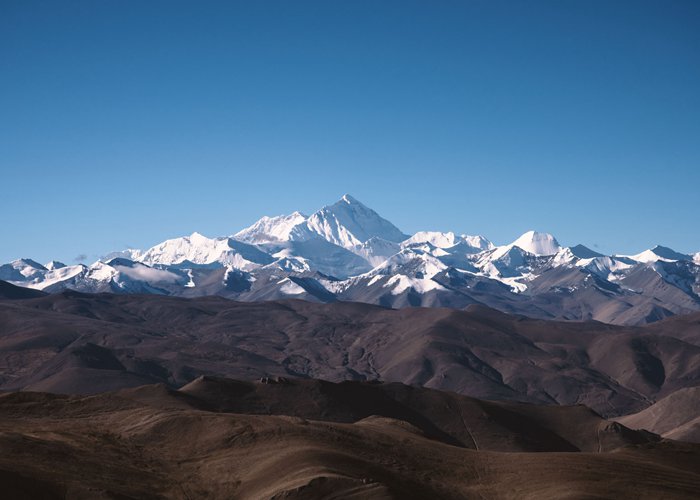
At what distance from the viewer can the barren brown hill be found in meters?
76.1

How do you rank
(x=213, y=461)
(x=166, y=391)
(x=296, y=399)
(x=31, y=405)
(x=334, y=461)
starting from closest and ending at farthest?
(x=334, y=461), (x=213, y=461), (x=31, y=405), (x=166, y=391), (x=296, y=399)

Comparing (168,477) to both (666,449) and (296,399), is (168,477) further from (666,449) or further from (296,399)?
(296,399)

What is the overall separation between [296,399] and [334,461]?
89.1 meters

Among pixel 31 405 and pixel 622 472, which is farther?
pixel 31 405

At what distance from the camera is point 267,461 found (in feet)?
284

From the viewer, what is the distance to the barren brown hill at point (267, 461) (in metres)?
76.1

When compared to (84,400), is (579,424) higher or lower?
lower

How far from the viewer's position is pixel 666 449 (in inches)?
3986

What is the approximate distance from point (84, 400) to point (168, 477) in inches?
1289

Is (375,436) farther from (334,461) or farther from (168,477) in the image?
(168,477)

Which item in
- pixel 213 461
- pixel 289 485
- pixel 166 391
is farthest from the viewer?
pixel 166 391

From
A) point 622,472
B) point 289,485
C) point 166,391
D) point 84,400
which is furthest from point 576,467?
point 166,391

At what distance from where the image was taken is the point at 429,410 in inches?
7141

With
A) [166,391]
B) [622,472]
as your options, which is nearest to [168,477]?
[622,472]
